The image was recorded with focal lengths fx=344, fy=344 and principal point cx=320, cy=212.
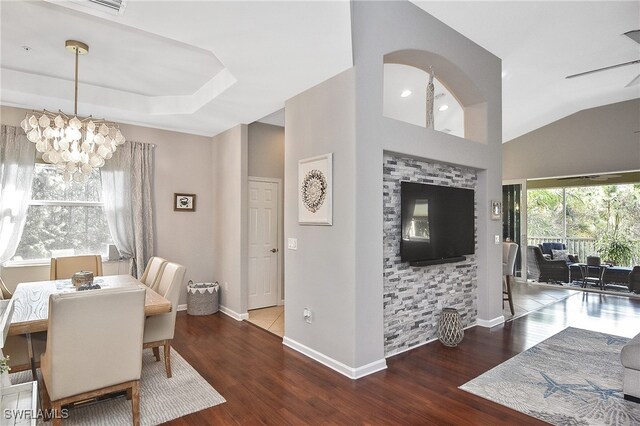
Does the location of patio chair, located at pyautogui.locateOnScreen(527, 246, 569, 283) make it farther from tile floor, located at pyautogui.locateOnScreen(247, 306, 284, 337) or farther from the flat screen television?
tile floor, located at pyautogui.locateOnScreen(247, 306, 284, 337)

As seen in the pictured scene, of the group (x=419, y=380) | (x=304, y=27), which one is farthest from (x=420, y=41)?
(x=419, y=380)

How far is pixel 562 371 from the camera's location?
10.3ft

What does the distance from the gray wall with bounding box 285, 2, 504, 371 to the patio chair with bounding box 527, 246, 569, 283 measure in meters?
4.98

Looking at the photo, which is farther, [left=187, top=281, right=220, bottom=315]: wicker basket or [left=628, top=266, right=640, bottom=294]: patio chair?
[left=628, top=266, right=640, bottom=294]: patio chair

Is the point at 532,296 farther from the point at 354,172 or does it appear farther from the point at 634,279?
the point at 354,172

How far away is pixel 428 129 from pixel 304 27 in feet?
5.97

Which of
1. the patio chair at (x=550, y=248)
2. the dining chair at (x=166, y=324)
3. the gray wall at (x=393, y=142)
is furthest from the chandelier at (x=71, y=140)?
the patio chair at (x=550, y=248)

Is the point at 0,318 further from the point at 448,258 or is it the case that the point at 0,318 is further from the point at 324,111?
the point at 448,258

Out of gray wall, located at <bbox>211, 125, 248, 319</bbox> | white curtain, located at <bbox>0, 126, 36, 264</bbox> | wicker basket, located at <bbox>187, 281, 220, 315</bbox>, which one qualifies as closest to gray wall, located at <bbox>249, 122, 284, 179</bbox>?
gray wall, located at <bbox>211, 125, 248, 319</bbox>

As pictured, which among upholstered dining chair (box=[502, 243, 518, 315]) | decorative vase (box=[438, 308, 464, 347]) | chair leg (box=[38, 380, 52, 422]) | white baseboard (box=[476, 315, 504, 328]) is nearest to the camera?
chair leg (box=[38, 380, 52, 422])

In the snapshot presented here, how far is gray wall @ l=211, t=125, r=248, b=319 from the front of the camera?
4898 millimetres

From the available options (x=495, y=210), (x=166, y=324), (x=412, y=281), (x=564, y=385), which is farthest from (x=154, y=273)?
(x=495, y=210)

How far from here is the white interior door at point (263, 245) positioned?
532 centimetres

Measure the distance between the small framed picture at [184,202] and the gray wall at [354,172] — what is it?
7.44 feet
